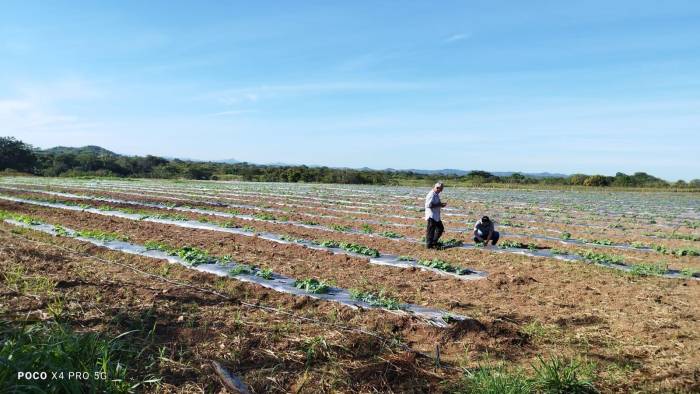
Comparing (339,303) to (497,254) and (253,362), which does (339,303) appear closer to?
(253,362)

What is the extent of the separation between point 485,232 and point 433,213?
1.71 metres

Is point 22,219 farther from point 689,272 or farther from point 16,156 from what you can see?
point 16,156

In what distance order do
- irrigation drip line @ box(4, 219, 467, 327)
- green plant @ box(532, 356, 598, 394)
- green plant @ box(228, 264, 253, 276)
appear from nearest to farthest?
green plant @ box(532, 356, 598, 394), irrigation drip line @ box(4, 219, 467, 327), green plant @ box(228, 264, 253, 276)

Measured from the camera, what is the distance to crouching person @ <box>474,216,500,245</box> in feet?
36.2

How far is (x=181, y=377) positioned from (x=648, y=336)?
532 cm

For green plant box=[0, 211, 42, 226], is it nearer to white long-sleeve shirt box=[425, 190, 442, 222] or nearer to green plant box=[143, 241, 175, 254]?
green plant box=[143, 241, 175, 254]

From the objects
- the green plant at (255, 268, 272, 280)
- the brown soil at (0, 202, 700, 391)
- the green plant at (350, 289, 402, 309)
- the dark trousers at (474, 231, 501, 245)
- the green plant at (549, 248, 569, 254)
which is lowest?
the brown soil at (0, 202, 700, 391)

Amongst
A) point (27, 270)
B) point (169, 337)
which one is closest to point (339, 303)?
point (169, 337)

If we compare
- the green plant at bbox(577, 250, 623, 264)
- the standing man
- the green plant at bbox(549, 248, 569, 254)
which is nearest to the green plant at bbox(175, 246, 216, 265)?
the standing man

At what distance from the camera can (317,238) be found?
39.4ft

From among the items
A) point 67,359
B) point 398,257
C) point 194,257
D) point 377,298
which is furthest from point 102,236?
point 67,359

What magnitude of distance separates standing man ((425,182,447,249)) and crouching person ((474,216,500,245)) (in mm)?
1112

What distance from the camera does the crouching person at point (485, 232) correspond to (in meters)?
11.0

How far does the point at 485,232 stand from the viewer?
11.1m
